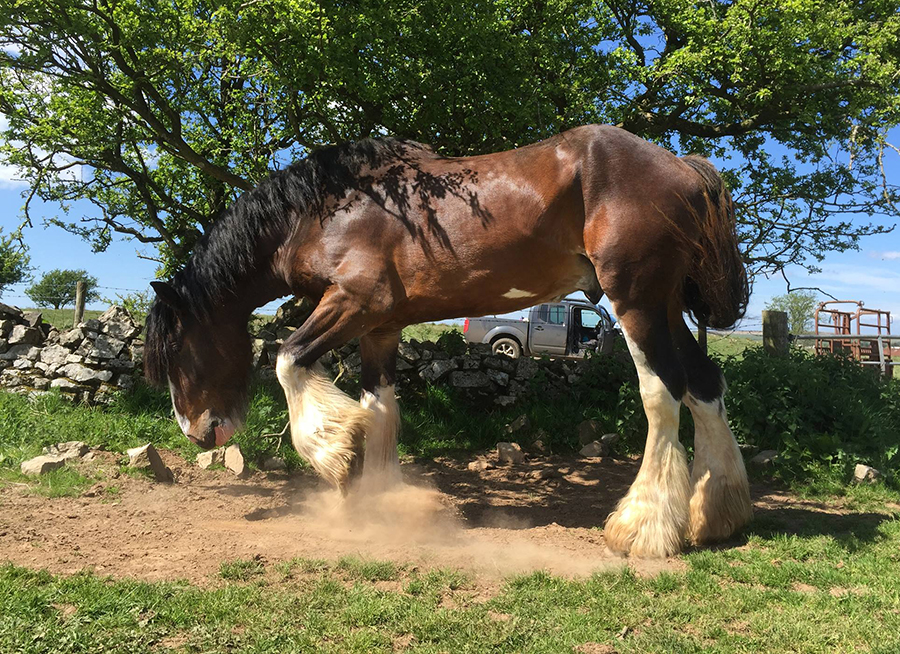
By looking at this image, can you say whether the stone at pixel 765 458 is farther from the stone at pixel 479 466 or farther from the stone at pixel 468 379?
the stone at pixel 468 379

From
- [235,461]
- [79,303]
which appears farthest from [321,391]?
[79,303]

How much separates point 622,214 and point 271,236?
102 inches

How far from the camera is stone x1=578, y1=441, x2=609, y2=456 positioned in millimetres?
6848

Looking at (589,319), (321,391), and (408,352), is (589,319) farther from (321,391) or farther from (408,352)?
(321,391)

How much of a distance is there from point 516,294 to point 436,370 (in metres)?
3.80

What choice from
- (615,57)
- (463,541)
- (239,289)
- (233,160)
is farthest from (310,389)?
(615,57)

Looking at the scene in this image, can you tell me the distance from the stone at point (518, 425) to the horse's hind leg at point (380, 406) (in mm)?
2549

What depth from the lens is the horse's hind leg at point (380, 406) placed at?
4.89 meters

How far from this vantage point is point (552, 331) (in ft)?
56.7

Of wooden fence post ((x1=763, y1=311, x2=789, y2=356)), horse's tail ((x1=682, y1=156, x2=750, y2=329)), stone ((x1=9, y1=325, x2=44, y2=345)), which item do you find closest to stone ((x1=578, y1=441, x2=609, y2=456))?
horse's tail ((x1=682, y1=156, x2=750, y2=329))

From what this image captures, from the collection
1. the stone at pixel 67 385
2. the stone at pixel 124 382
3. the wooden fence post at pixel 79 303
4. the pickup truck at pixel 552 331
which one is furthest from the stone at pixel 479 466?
the pickup truck at pixel 552 331

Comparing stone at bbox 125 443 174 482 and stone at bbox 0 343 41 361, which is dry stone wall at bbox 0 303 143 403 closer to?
stone at bbox 0 343 41 361

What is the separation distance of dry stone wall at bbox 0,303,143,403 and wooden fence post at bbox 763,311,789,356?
8.57 m

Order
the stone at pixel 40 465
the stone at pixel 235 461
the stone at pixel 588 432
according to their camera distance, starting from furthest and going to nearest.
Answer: the stone at pixel 588 432
the stone at pixel 235 461
the stone at pixel 40 465
